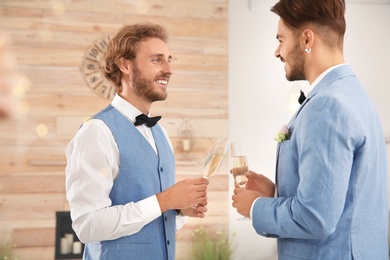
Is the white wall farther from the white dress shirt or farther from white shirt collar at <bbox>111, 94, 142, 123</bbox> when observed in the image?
the white dress shirt

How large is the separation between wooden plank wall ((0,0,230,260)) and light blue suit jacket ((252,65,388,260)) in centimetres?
405

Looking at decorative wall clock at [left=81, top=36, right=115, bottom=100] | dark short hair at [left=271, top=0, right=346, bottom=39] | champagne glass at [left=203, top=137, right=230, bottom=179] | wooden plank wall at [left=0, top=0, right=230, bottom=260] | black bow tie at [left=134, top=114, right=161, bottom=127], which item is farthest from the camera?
decorative wall clock at [left=81, top=36, right=115, bottom=100]

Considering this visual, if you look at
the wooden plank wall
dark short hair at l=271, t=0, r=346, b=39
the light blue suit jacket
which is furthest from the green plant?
dark short hair at l=271, t=0, r=346, b=39

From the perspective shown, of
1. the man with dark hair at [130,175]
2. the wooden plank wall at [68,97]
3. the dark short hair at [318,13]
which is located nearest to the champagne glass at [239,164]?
the man with dark hair at [130,175]

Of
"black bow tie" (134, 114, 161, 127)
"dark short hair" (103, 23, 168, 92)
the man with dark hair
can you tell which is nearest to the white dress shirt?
the man with dark hair

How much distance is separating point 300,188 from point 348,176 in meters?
0.12

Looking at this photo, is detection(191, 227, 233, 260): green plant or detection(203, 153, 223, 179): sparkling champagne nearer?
detection(203, 153, 223, 179): sparkling champagne

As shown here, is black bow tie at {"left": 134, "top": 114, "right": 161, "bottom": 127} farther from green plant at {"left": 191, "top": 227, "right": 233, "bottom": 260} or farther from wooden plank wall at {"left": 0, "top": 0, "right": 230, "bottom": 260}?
green plant at {"left": 191, "top": 227, "right": 233, "bottom": 260}

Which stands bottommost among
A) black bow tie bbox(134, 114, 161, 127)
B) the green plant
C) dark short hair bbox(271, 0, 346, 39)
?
the green plant

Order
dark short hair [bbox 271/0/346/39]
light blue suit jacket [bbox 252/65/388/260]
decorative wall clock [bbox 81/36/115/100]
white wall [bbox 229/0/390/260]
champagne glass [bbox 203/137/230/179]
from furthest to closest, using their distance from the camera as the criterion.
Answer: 1. white wall [bbox 229/0/390/260]
2. decorative wall clock [bbox 81/36/115/100]
3. champagne glass [bbox 203/137/230/179]
4. dark short hair [bbox 271/0/346/39]
5. light blue suit jacket [bbox 252/65/388/260]

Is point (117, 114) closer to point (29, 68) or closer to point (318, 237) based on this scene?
point (318, 237)

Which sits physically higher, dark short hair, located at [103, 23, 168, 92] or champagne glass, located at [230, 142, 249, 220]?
dark short hair, located at [103, 23, 168, 92]

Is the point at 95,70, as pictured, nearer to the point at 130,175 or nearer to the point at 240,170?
the point at 130,175

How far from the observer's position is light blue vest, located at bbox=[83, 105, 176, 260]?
5.78 feet
